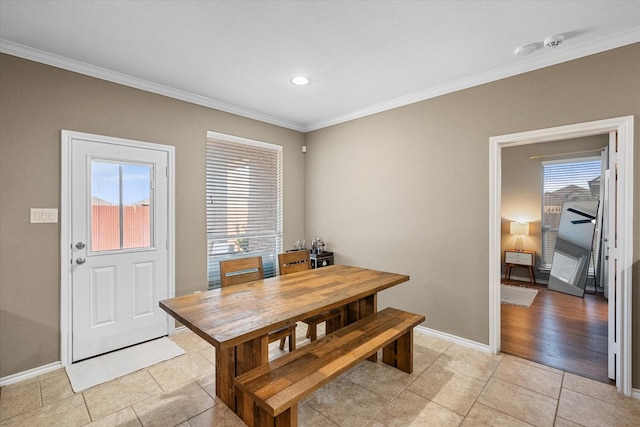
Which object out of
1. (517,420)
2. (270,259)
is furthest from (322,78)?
(517,420)

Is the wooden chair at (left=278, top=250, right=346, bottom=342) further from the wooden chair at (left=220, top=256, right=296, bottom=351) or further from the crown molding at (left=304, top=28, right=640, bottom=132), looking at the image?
the crown molding at (left=304, top=28, right=640, bottom=132)

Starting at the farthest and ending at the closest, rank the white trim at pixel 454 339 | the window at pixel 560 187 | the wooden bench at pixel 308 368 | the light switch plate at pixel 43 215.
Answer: the window at pixel 560 187, the white trim at pixel 454 339, the light switch plate at pixel 43 215, the wooden bench at pixel 308 368

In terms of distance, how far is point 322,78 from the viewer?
293 cm

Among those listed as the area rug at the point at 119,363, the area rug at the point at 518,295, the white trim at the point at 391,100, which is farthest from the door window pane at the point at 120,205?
the area rug at the point at 518,295

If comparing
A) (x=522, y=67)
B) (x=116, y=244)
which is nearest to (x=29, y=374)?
(x=116, y=244)

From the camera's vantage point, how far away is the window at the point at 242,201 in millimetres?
3643

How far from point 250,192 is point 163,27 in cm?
221

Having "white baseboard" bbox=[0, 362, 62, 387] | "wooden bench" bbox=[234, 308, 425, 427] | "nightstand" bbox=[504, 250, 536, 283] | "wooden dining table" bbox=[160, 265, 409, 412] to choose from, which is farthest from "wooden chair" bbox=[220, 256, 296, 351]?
"nightstand" bbox=[504, 250, 536, 283]

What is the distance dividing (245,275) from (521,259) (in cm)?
521

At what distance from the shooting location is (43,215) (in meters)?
2.47

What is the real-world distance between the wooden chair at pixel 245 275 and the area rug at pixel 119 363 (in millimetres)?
1011

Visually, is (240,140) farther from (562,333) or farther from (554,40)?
(562,333)

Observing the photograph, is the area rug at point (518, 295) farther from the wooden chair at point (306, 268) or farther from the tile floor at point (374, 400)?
the wooden chair at point (306, 268)

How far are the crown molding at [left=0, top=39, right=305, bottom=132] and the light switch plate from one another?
1.22 metres
